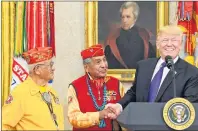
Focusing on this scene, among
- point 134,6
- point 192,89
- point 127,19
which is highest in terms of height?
point 134,6

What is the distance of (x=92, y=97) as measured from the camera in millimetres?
3600

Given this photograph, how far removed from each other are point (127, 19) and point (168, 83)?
2302 mm

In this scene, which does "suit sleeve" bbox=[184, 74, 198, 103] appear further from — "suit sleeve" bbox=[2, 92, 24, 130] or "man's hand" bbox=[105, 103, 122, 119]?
"suit sleeve" bbox=[2, 92, 24, 130]

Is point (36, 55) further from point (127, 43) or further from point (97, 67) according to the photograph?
point (127, 43)

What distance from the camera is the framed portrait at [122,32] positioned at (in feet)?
15.6

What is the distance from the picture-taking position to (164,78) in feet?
8.64

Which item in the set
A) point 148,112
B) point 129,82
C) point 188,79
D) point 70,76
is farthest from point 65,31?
point 148,112

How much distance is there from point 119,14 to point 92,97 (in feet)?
4.86

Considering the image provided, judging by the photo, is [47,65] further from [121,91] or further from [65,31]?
[65,31]

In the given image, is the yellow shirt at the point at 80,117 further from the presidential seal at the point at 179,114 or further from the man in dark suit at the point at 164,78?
the presidential seal at the point at 179,114

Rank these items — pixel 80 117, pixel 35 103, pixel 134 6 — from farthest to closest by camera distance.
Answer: pixel 134 6 → pixel 80 117 → pixel 35 103

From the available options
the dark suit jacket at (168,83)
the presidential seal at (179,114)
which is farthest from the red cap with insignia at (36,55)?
the presidential seal at (179,114)

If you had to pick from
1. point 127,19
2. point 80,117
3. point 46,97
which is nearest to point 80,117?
point 80,117

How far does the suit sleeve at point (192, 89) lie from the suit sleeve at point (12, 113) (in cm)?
113
